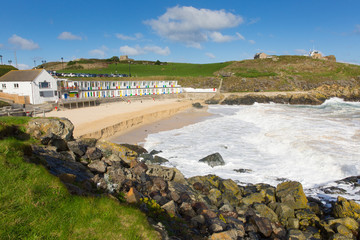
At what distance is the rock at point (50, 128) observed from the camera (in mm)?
10656

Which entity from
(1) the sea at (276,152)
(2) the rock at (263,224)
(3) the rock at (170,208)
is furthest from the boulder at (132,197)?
(1) the sea at (276,152)

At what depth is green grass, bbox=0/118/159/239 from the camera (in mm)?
4355

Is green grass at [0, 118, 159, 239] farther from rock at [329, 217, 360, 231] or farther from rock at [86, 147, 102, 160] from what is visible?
rock at [329, 217, 360, 231]

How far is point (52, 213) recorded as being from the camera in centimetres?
477

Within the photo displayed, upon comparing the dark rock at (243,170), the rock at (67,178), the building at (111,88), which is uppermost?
the building at (111,88)

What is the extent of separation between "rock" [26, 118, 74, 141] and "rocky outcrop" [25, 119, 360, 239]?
0.07 m

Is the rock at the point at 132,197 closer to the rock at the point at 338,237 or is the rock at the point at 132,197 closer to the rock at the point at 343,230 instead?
the rock at the point at 338,237

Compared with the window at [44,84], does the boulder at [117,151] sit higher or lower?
lower

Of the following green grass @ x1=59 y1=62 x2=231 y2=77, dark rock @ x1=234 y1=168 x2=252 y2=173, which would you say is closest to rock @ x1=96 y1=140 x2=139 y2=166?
dark rock @ x1=234 y1=168 x2=252 y2=173

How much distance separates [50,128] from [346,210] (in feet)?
43.7

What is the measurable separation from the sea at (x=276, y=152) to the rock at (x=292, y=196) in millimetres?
A: 1837

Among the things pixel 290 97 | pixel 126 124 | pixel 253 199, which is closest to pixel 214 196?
pixel 253 199

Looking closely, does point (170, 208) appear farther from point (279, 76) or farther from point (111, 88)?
point (279, 76)

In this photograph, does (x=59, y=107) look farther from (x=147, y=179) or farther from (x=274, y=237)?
(x=274, y=237)
